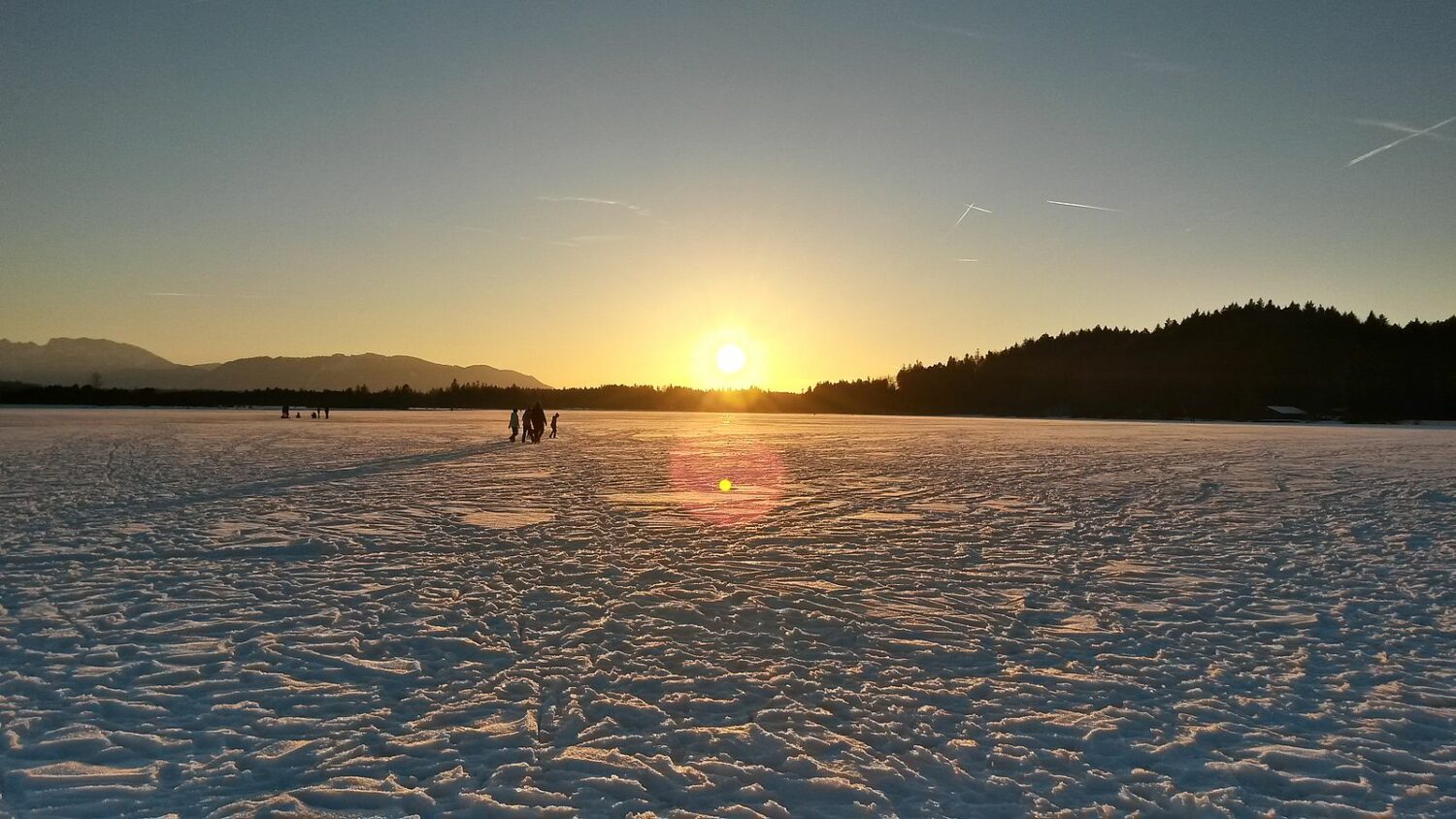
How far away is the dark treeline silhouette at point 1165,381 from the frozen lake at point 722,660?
3842 inches

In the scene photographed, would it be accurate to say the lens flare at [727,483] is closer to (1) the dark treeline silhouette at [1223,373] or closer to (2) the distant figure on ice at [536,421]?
(2) the distant figure on ice at [536,421]

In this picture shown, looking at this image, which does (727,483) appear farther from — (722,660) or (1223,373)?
(1223,373)

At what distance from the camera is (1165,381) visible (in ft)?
415

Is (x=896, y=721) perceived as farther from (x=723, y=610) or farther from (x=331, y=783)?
(x=331, y=783)

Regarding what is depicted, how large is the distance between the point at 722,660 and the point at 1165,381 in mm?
141739

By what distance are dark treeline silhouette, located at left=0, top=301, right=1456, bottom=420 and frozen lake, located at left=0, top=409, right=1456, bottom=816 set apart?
97.6 metres

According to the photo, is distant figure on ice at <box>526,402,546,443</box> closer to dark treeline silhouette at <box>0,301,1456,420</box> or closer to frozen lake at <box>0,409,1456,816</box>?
frozen lake at <box>0,409,1456,816</box>

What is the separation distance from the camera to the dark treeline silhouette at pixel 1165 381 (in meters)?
113

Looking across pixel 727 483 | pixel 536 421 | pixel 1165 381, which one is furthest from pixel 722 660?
pixel 1165 381

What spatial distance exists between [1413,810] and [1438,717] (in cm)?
151

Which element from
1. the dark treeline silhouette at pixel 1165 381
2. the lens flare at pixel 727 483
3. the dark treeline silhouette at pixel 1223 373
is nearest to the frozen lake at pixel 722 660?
the lens flare at pixel 727 483

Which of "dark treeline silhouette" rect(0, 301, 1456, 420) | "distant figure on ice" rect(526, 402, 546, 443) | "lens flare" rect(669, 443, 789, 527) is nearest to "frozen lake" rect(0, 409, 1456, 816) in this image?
"lens flare" rect(669, 443, 789, 527)

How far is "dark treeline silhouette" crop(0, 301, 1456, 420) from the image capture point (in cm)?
11281

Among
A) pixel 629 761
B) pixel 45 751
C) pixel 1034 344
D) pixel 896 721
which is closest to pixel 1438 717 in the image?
pixel 896 721
